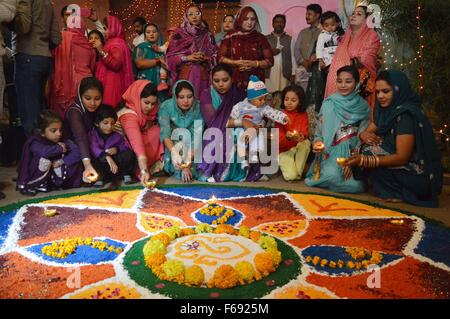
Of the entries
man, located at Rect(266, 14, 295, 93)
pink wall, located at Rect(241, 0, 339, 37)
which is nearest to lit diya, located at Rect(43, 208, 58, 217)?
man, located at Rect(266, 14, 295, 93)

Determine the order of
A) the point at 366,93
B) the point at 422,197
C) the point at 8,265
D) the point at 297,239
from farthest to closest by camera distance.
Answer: the point at 366,93 → the point at 422,197 → the point at 297,239 → the point at 8,265

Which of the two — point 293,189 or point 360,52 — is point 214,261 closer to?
point 293,189

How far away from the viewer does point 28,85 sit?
484 cm

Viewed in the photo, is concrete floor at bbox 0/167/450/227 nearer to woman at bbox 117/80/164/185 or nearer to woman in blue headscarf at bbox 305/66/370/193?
woman in blue headscarf at bbox 305/66/370/193

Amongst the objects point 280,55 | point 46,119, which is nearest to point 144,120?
point 46,119

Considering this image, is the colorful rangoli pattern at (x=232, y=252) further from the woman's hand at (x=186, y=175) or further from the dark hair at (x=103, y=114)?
the dark hair at (x=103, y=114)

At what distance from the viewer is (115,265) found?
275 cm

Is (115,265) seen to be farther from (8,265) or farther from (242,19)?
(242,19)

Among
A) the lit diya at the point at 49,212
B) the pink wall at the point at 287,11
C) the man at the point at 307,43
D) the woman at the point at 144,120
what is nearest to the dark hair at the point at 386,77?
the man at the point at 307,43

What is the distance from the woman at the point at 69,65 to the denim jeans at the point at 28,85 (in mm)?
454

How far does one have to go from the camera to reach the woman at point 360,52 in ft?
17.9

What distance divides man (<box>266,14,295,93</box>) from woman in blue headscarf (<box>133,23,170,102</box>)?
193cm

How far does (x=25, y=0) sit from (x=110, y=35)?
1.27 meters
